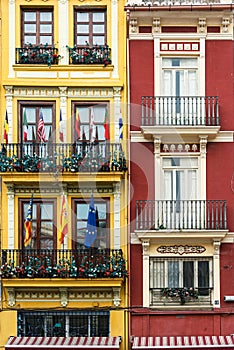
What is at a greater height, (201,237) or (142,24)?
(142,24)

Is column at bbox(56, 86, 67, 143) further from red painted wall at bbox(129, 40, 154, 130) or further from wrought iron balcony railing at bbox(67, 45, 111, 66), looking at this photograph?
red painted wall at bbox(129, 40, 154, 130)

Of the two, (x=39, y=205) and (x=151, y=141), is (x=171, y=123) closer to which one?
(x=151, y=141)

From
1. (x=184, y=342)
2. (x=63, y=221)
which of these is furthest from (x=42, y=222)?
(x=184, y=342)

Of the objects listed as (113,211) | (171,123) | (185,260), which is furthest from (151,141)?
(185,260)

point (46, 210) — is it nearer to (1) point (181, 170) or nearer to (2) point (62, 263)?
(2) point (62, 263)

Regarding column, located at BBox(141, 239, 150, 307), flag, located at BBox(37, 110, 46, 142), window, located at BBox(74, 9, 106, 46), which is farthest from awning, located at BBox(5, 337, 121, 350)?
window, located at BBox(74, 9, 106, 46)

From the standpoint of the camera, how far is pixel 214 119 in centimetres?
1973

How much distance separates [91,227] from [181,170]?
125 inches

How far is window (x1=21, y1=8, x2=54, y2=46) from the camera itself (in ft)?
67.1

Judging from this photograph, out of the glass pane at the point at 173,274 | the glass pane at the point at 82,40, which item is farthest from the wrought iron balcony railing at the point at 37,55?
the glass pane at the point at 173,274

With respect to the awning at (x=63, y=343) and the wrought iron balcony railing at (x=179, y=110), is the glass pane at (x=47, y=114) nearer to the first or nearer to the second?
the wrought iron balcony railing at (x=179, y=110)

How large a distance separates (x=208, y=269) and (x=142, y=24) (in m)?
7.39

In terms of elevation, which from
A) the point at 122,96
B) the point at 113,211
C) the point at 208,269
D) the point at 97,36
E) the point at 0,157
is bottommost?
the point at 208,269

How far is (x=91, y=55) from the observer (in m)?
20.1
